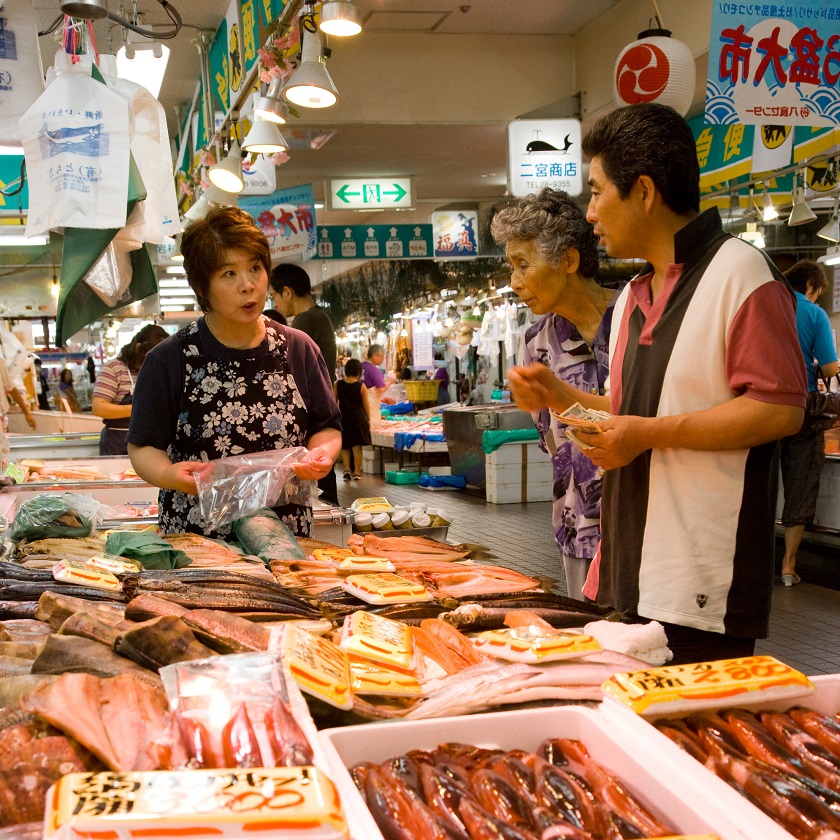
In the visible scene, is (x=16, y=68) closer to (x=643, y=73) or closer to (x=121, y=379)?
(x=121, y=379)

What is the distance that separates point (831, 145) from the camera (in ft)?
30.2

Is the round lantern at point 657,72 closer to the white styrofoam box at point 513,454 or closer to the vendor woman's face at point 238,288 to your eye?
A: the vendor woman's face at point 238,288

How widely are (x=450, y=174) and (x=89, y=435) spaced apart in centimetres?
783

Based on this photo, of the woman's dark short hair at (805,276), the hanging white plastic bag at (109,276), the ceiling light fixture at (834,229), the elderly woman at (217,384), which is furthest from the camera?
the ceiling light fixture at (834,229)

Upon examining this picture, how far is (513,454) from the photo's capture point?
11.9m

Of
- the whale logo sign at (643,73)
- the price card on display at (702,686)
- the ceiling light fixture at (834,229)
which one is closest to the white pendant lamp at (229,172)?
the whale logo sign at (643,73)

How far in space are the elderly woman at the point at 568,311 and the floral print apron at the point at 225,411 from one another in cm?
101

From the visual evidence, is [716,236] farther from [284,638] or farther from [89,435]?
[89,435]

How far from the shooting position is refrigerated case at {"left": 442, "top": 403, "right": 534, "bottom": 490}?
38.6ft

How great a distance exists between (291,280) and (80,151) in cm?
355

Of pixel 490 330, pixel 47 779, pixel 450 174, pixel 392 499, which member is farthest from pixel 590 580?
pixel 490 330

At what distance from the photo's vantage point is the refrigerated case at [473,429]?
463 inches

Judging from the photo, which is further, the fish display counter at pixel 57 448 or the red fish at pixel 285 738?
the fish display counter at pixel 57 448

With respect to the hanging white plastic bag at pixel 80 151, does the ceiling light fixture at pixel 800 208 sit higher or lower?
higher
